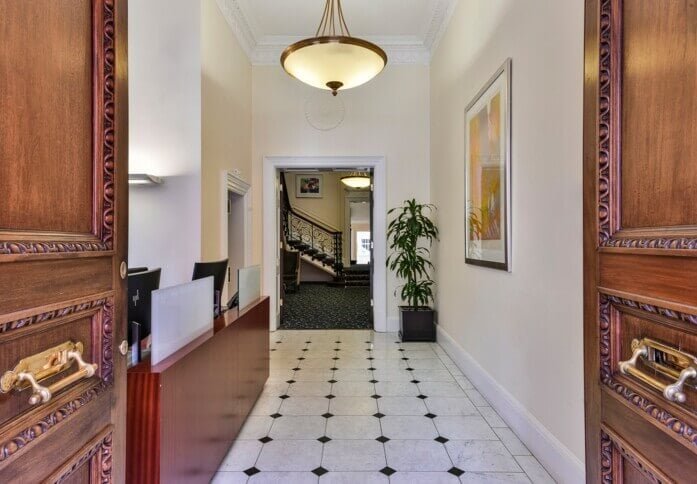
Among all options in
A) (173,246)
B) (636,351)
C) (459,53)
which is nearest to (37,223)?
(636,351)

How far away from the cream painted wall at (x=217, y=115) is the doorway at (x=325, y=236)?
4.66m

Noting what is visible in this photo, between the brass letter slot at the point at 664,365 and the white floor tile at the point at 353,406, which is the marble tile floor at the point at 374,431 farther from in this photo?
the brass letter slot at the point at 664,365

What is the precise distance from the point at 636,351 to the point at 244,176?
203 inches

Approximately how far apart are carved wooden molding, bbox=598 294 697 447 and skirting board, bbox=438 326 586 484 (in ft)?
4.41

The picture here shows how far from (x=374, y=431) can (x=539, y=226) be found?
1880 mm

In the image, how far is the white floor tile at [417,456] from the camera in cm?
234

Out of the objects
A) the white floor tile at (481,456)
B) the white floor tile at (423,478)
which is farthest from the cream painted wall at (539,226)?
the white floor tile at (423,478)

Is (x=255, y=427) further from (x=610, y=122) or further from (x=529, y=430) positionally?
(x=610, y=122)

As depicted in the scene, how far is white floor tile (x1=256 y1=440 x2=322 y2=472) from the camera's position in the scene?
2.34 metres

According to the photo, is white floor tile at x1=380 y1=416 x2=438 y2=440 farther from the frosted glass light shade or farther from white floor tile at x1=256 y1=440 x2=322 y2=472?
the frosted glass light shade

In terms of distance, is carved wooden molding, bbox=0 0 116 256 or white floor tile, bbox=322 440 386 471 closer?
carved wooden molding, bbox=0 0 116 256

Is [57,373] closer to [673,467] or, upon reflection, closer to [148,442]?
[148,442]

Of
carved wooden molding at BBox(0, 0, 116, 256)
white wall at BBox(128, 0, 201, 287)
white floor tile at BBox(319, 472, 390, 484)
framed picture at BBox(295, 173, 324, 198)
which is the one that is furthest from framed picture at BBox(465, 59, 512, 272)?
framed picture at BBox(295, 173, 324, 198)

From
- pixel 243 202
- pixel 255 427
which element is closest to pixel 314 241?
pixel 243 202
